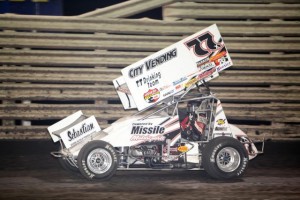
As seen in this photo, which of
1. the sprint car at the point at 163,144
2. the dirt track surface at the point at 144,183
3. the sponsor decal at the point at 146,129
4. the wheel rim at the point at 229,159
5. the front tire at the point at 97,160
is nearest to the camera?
the dirt track surface at the point at 144,183

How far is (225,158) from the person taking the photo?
32.5 ft

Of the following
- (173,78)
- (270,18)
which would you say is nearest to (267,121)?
(270,18)

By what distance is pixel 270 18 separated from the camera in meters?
13.5

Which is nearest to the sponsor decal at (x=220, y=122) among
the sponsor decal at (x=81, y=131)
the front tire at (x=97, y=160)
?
the front tire at (x=97, y=160)

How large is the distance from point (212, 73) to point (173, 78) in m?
0.69

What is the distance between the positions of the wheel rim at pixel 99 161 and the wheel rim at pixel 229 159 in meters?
1.91

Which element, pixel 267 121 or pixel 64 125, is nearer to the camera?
pixel 64 125

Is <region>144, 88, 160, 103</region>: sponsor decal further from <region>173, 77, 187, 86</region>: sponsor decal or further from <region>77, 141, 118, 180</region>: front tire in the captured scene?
<region>77, 141, 118, 180</region>: front tire

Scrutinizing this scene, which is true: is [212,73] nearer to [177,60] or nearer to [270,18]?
[177,60]

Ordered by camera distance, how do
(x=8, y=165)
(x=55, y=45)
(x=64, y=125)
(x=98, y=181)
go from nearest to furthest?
(x=98, y=181) < (x=64, y=125) < (x=8, y=165) < (x=55, y=45)

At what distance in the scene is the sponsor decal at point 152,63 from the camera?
971 cm

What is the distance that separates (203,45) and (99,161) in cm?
265

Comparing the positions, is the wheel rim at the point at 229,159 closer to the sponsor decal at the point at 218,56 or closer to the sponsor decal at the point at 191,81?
the sponsor decal at the point at 191,81

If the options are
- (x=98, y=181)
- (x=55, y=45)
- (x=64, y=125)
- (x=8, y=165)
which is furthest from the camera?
(x=55, y=45)
